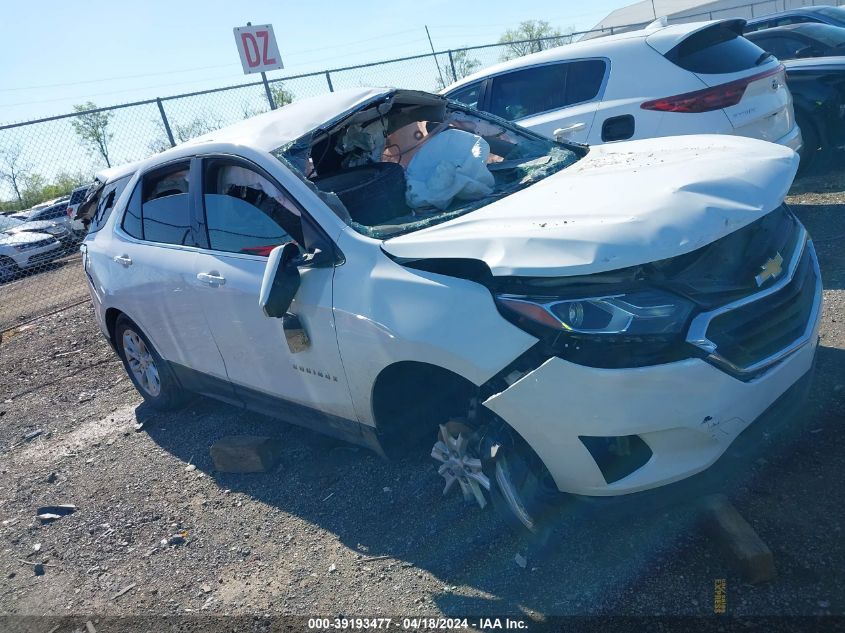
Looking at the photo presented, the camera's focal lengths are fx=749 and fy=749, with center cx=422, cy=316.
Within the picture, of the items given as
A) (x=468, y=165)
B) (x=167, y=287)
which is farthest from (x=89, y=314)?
(x=468, y=165)

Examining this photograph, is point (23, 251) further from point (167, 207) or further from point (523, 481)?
point (523, 481)

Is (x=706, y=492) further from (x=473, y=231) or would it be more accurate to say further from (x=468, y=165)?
(x=468, y=165)

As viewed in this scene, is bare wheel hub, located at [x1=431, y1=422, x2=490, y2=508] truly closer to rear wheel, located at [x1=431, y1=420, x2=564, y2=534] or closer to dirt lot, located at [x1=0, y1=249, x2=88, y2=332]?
rear wheel, located at [x1=431, y1=420, x2=564, y2=534]

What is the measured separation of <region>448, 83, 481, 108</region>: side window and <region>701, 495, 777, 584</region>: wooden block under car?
5.27 m

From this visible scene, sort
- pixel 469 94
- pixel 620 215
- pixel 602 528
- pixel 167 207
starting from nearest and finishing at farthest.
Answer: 1. pixel 620 215
2. pixel 602 528
3. pixel 167 207
4. pixel 469 94

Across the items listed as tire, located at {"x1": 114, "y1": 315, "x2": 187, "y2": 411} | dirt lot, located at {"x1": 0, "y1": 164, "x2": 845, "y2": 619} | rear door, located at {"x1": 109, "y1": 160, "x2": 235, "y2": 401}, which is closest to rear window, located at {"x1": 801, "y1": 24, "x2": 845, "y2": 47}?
dirt lot, located at {"x1": 0, "y1": 164, "x2": 845, "y2": 619}

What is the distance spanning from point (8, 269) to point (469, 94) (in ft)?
38.3

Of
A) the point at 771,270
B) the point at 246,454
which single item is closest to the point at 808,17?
the point at 771,270

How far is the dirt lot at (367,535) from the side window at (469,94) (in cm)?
359

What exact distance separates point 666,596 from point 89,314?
867 centimetres

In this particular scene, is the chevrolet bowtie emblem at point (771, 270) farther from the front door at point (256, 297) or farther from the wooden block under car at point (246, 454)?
the wooden block under car at point (246, 454)

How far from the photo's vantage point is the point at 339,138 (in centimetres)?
446

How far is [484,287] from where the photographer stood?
2797mm

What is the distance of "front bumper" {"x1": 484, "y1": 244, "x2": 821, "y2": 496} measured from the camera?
8.24 feet
